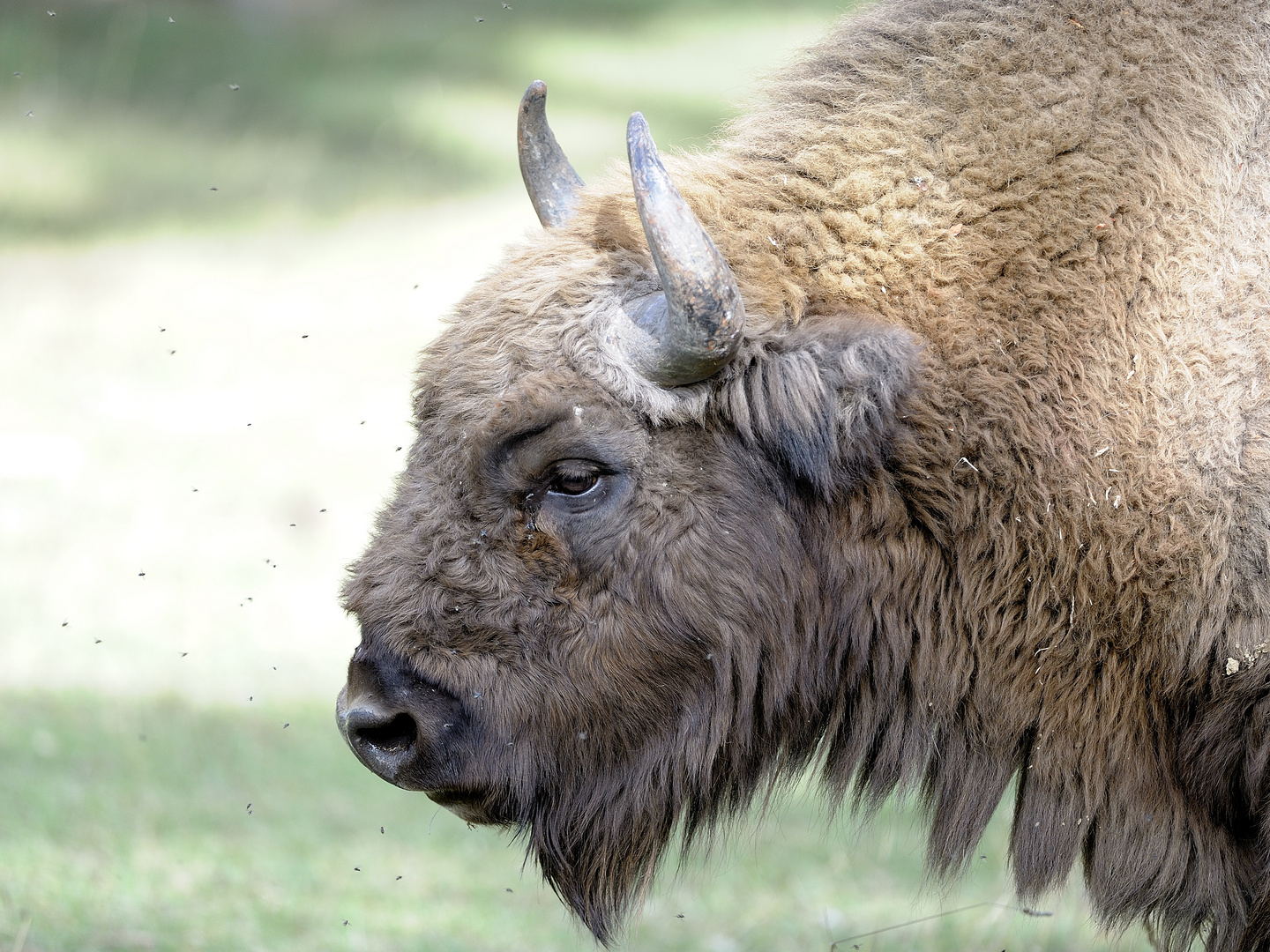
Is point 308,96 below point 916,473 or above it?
below

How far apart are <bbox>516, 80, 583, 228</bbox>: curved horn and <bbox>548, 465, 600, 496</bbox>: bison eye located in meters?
0.94

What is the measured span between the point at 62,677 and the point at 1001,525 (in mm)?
6322

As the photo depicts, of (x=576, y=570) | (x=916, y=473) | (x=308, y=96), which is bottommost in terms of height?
(x=308, y=96)

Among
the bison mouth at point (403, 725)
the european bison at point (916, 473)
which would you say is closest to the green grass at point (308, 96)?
the european bison at point (916, 473)

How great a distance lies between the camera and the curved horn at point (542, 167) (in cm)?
399

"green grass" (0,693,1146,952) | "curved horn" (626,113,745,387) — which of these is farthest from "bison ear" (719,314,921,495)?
"green grass" (0,693,1146,952)

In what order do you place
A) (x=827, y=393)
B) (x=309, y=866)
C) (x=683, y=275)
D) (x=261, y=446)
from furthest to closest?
(x=261, y=446) < (x=309, y=866) < (x=827, y=393) < (x=683, y=275)

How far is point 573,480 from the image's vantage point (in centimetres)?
341

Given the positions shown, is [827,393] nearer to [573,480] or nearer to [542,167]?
[573,480]

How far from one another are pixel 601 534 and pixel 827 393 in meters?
0.69

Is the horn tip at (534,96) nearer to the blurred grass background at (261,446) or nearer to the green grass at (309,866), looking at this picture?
the blurred grass background at (261,446)

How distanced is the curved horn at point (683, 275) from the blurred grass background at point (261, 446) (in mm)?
1038

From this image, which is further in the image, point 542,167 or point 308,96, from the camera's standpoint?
point 308,96

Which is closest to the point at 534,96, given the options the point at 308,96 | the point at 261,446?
the point at 261,446
